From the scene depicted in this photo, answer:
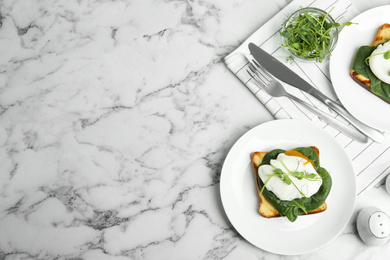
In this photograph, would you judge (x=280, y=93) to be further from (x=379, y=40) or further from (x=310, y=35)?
(x=379, y=40)

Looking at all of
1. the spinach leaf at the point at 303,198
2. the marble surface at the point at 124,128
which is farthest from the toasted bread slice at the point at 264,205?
the marble surface at the point at 124,128

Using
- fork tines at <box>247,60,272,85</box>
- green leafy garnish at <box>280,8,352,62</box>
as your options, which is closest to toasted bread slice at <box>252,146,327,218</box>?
fork tines at <box>247,60,272,85</box>

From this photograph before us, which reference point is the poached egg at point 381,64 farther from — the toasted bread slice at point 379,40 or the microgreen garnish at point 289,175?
the microgreen garnish at point 289,175

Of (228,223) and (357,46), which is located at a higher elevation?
(357,46)

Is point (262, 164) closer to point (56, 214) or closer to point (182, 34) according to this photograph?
point (182, 34)

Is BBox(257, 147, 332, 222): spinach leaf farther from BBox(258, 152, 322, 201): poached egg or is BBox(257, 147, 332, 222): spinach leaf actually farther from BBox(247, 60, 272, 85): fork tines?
BBox(247, 60, 272, 85): fork tines

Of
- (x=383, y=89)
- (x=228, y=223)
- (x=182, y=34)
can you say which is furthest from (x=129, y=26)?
(x=383, y=89)
